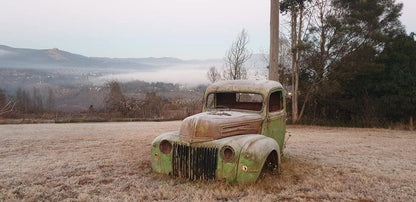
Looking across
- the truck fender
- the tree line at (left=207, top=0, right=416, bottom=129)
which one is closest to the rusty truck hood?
the truck fender

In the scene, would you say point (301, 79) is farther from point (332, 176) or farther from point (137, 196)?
point (137, 196)

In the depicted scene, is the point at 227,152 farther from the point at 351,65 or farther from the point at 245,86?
the point at 351,65

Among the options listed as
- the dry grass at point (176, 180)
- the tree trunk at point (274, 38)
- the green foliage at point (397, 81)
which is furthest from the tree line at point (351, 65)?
the dry grass at point (176, 180)

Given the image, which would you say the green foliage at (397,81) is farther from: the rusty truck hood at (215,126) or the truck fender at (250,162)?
the truck fender at (250,162)

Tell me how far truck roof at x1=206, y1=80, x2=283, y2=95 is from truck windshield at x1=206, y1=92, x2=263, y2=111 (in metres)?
0.28

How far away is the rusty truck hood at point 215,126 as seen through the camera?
17.5ft

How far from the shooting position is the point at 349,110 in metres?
21.9

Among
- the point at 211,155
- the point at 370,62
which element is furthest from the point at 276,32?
the point at 370,62

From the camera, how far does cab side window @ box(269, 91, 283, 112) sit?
22.2 feet

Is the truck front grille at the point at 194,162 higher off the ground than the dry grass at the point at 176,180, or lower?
higher

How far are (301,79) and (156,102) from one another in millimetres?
16892

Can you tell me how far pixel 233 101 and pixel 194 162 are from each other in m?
2.60

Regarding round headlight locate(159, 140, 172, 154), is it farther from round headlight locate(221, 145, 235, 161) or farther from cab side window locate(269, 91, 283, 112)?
cab side window locate(269, 91, 283, 112)

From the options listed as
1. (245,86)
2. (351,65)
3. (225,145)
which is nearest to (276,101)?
(245,86)
